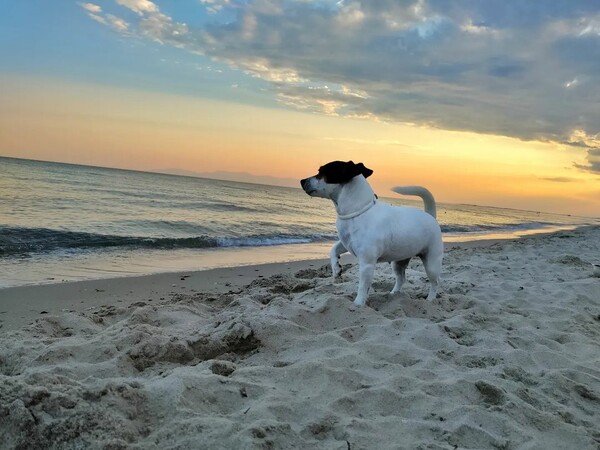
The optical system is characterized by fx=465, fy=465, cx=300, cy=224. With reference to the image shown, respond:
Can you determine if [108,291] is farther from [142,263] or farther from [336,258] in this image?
[336,258]

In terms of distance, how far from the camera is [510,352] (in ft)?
12.5

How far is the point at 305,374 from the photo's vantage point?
10.1 feet

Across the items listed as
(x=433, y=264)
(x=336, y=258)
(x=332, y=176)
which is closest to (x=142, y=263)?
(x=336, y=258)

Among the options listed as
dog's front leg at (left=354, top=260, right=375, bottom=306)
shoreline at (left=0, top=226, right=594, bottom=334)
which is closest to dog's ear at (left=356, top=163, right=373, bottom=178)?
dog's front leg at (left=354, top=260, right=375, bottom=306)

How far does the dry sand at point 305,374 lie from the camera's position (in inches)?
90.3

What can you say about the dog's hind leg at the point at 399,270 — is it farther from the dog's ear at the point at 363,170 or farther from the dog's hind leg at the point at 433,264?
the dog's ear at the point at 363,170

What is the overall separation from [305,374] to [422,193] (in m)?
3.34

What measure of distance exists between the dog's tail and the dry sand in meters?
1.12

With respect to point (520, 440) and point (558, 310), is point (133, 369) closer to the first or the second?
point (520, 440)

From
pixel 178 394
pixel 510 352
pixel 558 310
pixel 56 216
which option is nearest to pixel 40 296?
pixel 178 394

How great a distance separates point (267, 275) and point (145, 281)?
2.08 meters

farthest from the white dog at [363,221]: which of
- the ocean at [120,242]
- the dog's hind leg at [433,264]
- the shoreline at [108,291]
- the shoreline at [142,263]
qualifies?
the ocean at [120,242]

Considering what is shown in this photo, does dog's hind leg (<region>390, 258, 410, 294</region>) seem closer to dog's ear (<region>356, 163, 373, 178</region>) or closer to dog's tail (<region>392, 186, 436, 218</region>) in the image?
dog's tail (<region>392, 186, 436, 218</region>)

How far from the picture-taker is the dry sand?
2293 millimetres
